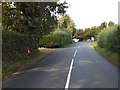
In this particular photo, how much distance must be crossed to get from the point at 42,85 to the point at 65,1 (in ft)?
51.3

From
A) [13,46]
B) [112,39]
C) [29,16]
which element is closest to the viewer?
[13,46]

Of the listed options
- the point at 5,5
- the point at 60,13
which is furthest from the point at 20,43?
the point at 60,13

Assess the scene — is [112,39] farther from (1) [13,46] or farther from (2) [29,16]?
(1) [13,46]

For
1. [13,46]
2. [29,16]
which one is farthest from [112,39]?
[13,46]

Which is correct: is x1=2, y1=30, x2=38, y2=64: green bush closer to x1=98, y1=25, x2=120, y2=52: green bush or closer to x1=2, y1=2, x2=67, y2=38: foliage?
x1=2, y1=2, x2=67, y2=38: foliage

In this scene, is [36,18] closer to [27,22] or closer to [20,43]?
[27,22]

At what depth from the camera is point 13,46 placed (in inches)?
575

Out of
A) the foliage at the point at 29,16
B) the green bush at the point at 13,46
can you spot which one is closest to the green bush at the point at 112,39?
the foliage at the point at 29,16

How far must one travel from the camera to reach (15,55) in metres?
15.0

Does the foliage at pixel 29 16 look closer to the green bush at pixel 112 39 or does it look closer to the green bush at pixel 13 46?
the green bush at pixel 13 46

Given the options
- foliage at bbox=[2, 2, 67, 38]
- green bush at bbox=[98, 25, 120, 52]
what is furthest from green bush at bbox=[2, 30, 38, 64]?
green bush at bbox=[98, 25, 120, 52]

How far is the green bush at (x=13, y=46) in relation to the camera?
13125 millimetres

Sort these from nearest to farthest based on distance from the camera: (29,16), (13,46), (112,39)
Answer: (13,46) < (112,39) < (29,16)

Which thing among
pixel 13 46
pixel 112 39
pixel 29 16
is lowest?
pixel 13 46
